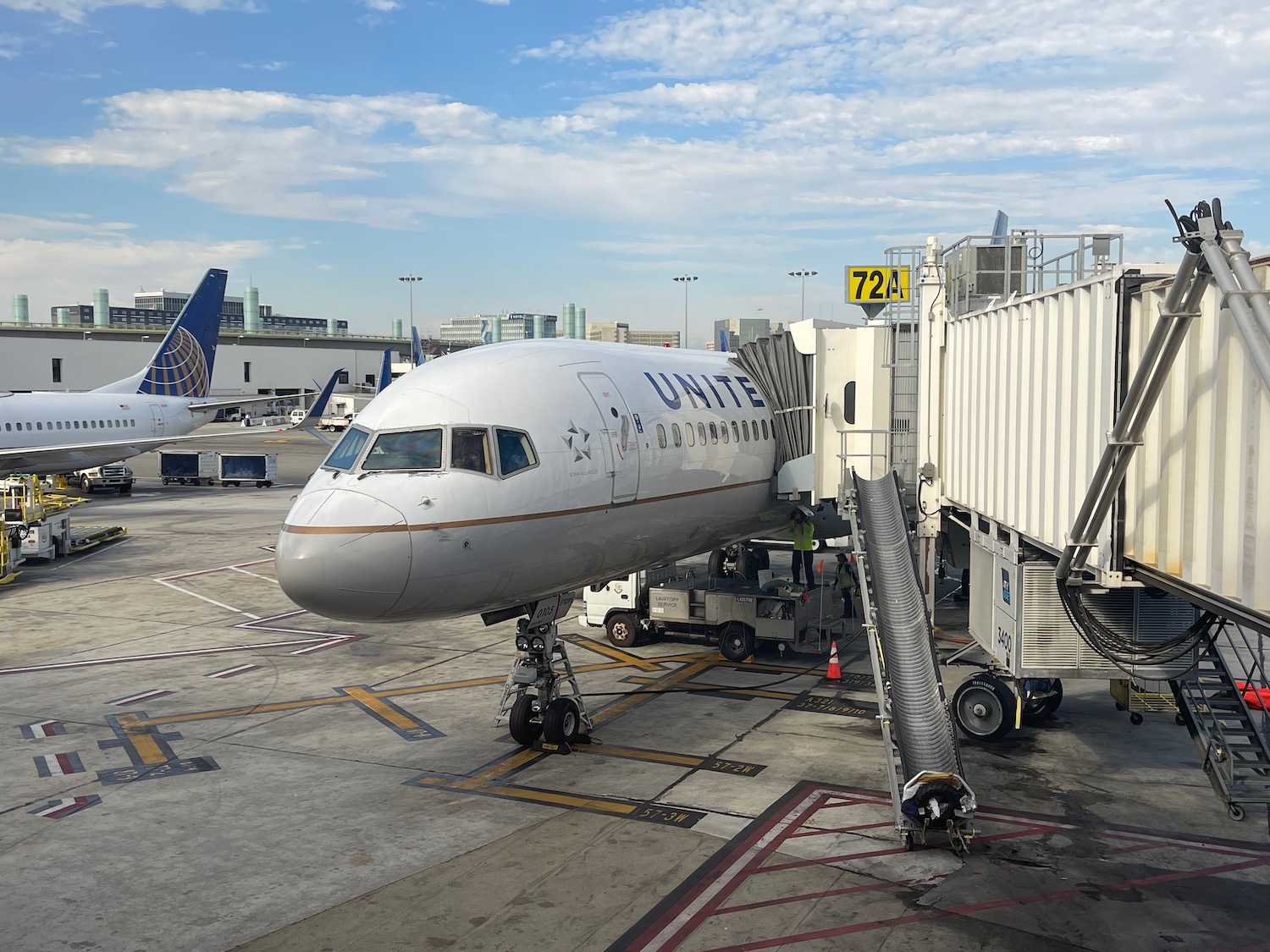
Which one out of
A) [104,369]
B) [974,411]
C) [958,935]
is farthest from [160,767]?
[104,369]

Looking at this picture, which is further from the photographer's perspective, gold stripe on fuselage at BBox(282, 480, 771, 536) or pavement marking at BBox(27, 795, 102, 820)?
pavement marking at BBox(27, 795, 102, 820)

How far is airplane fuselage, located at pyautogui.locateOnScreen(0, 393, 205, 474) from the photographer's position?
1785 inches

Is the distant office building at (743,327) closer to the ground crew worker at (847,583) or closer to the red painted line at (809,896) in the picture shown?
the ground crew worker at (847,583)

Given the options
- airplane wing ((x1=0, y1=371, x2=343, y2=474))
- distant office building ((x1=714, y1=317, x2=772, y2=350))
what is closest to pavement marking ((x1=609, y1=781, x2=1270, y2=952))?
distant office building ((x1=714, y1=317, x2=772, y2=350))

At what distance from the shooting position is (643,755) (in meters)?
15.8

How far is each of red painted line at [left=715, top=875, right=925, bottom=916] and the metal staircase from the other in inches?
133

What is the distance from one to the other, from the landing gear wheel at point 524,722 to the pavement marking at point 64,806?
5630 mm

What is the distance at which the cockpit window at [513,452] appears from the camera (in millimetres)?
13477

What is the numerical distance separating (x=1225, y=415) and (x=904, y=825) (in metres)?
6.41

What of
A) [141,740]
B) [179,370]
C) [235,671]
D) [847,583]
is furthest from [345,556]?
[179,370]

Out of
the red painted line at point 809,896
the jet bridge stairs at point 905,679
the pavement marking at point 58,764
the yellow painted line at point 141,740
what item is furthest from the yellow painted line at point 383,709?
the red painted line at point 809,896

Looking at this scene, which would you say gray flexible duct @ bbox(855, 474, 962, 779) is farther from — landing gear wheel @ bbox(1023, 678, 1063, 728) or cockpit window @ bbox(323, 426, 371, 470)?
cockpit window @ bbox(323, 426, 371, 470)

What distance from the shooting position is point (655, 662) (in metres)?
21.8

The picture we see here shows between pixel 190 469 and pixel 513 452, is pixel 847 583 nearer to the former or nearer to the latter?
pixel 513 452
